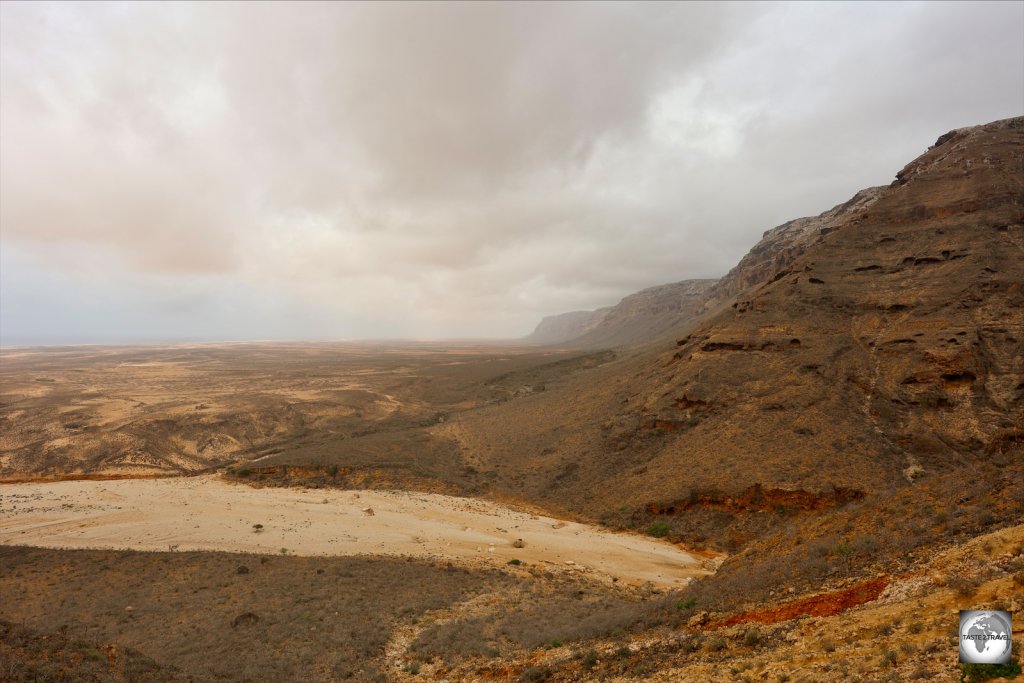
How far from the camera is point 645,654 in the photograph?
9242 mm

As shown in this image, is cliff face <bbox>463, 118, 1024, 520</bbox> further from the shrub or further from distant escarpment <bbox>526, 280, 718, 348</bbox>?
distant escarpment <bbox>526, 280, 718, 348</bbox>

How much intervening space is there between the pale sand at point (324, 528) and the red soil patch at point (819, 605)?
9383 millimetres

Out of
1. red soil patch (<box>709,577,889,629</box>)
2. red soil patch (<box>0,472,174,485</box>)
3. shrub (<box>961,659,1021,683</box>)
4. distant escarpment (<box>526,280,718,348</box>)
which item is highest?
distant escarpment (<box>526,280,718,348</box>)

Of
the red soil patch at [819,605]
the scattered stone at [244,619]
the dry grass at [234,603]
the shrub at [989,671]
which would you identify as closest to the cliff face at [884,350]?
the red soil patch at [819,605]

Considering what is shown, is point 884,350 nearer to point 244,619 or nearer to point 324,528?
point 324,528

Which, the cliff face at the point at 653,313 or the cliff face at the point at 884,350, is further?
the cliff face at the point at 653,313

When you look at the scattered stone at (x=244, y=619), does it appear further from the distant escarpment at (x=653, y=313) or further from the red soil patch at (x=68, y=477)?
the distant escarpment at (x=653, y=313)

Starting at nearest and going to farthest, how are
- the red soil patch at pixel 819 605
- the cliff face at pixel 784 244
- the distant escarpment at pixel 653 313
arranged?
1. the red soil patch at pixel 819 605
2. the cliff face at pixel 784 244
3. the distant escarpment at pixel 653 313

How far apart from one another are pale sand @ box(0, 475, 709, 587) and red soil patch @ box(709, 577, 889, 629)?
9.38 m

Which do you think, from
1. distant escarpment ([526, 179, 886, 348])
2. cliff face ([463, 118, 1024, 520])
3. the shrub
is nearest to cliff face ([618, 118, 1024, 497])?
cliff face ([463, 118, 1024, 520])

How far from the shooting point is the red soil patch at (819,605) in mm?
8969

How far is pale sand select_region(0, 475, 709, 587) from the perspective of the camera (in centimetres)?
2109

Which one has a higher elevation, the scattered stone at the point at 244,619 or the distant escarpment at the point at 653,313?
the distant escarpment at the point at 653,313

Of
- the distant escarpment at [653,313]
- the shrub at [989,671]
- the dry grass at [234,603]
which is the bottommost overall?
the dry grass at [234,603]
